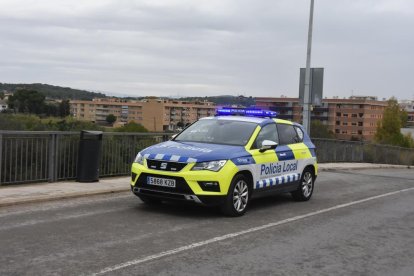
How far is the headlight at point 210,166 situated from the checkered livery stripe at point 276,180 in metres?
1.20

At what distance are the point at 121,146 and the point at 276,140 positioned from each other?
4.66 meters

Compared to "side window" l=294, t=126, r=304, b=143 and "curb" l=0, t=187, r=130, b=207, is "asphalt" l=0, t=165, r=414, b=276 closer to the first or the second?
"curb" l=0, t=187, r=130, b=207

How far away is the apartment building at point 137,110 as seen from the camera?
66.0ft

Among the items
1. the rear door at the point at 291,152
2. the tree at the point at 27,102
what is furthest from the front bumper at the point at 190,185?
the tree at the point at 27,102

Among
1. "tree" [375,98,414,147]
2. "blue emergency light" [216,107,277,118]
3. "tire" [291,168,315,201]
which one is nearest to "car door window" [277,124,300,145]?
"blue emergency light" [216,107,277,118]

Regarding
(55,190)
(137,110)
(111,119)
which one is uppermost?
(137,110)

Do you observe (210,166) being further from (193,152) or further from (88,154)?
(88,154)

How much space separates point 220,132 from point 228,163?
4.29ft

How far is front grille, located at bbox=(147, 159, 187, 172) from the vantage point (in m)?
8.18

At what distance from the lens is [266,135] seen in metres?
9.73

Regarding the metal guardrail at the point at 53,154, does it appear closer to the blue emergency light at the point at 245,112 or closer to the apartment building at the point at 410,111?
the blue emergency light at the point at 245,112

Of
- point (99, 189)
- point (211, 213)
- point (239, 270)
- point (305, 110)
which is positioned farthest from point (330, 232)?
point (305, 110)

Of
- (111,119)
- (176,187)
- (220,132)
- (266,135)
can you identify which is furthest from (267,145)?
(111,119)

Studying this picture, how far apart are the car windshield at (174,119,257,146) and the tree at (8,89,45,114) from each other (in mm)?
18981
